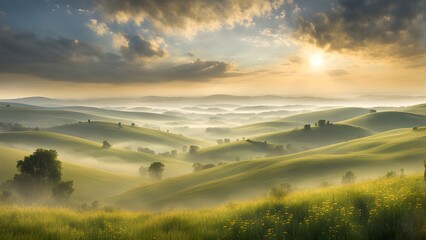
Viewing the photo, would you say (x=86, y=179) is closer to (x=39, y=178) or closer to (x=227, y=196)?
(x=39, y=178)

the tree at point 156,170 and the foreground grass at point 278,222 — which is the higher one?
the foreground grass at point 278,222

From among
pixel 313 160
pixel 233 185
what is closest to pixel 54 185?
pixel 233 185

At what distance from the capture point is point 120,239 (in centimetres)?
1104

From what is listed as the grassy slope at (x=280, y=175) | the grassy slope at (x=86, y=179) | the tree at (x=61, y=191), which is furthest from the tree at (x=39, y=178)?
the grassy slope at (x=86, y=179)

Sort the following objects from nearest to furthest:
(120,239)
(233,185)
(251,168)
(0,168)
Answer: (120,239)
(233,185)
(251,168)
(0,168)

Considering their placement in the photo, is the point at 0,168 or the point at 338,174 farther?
the point at 0,168

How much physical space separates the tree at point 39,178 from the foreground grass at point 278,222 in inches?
2647

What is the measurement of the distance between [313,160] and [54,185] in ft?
212

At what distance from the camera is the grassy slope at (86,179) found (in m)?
101

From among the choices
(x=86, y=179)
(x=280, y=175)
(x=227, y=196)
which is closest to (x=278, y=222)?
(x=227, y=196)

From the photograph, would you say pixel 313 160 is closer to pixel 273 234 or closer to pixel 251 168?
pixel 251 168

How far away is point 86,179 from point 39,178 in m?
39.0

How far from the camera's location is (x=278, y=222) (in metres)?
11.8

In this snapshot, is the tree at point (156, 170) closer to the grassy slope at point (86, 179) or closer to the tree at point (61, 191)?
the grassy slope at point (86, 179)
